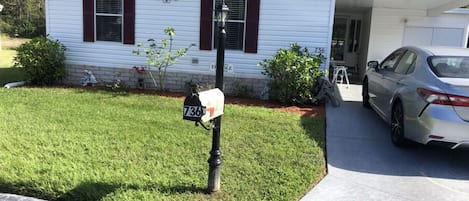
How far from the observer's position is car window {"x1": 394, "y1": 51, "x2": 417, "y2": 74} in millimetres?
5700

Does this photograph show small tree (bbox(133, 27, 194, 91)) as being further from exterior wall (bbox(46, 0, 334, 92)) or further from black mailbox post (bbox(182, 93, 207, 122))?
black mailbox post (bbox(182, 93, 207, 122))

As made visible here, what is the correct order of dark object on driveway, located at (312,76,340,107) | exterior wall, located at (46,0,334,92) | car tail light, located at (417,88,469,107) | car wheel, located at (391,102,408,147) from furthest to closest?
exterior wall, located at (46,0,334,92) < dark object on driveway, located at (312,76,340,107) < car wheel, located at (391,102,408,147) < car tail light, located at (417,88,469,107)

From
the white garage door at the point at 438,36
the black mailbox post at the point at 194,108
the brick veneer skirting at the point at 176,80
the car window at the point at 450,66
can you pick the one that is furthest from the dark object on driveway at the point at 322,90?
the white garage door at the point at 438,36

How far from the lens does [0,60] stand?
651 inches

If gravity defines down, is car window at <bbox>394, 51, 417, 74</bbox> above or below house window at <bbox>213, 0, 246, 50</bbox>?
below

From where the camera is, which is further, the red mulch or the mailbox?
the red mulch

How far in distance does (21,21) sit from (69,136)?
33.1 m

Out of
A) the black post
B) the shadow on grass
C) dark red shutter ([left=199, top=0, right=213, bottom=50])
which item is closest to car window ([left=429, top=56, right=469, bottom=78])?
the black post

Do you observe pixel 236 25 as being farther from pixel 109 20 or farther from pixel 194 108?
pixel 194 108

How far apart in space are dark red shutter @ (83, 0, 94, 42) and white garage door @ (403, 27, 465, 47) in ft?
30.8

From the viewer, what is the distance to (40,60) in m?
9.52

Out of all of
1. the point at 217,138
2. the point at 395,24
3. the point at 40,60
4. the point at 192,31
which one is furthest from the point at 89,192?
the point at 395,24

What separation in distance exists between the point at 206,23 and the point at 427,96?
559 centimetres

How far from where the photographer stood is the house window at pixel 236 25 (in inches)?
349
